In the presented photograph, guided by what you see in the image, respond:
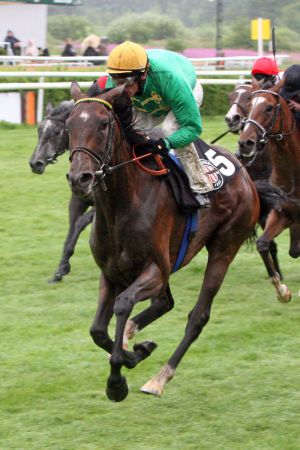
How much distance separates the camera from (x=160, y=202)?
4.75 meters

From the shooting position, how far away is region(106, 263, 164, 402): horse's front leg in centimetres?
443

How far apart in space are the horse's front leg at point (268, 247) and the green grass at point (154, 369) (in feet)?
0.35

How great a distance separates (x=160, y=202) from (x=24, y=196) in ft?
19.4

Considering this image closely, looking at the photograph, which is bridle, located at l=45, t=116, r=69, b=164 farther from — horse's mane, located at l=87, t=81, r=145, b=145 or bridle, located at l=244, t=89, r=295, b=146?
horse's mane, located at l=87, t=81, r=145, b=145

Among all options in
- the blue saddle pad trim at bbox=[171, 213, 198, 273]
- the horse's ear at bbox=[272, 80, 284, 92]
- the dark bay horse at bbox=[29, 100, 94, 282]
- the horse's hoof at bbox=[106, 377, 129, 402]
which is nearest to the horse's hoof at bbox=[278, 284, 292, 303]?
the horse's ear at bbox=[272, 80, 284, 92]

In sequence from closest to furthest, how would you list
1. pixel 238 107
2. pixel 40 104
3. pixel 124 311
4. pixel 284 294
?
1. pixel 124 311
2. pixel 284 294
3. pixel 238 107
4. pixel 40 104

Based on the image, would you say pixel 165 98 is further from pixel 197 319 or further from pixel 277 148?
pixel 277 148

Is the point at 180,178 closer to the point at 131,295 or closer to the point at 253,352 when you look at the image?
the point at 131,295

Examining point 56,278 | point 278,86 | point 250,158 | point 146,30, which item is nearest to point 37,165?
point 56,278

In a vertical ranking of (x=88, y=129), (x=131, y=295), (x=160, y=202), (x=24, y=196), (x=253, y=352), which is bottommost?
(x=24, y=196)

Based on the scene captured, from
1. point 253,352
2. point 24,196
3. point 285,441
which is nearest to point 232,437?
point 285,441

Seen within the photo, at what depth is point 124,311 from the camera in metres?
4.44

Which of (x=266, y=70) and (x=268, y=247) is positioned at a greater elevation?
(x=266, y=70)

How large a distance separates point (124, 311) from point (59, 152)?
3350 millimetres
